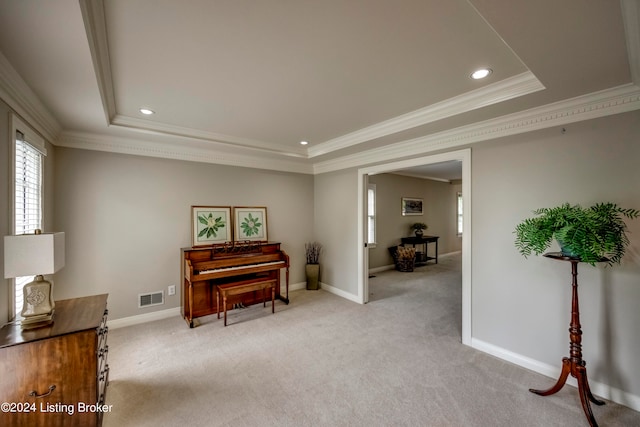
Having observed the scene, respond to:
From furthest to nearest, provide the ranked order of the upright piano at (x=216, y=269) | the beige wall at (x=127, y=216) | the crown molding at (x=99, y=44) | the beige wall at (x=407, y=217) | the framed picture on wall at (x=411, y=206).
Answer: the framed picture on wall at (x=411, y=206) < the beige wall at (x=407, y=217) < the upright piano at (x=216, y=269) < the beige wall at (x=127, y=216) < the crown molding at (x=99, y=44)

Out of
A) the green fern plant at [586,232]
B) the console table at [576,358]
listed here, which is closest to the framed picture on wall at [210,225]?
the green fern plant at [586,232]

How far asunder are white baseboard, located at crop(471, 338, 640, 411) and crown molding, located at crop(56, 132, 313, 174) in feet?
12.7

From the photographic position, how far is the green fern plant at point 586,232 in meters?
1.80

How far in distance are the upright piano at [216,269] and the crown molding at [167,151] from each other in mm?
1330

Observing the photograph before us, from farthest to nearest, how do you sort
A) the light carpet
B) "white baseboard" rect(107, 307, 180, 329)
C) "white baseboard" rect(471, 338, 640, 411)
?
"white baseboard" rect(107, 307, 180, 329)
"white baseboard" rect(471, 338, 640, 411)
the light carpet

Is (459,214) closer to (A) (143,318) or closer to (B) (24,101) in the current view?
(A) (143,318)

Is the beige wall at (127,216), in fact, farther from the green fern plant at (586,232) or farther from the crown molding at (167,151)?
the green fern plant at (586,232)

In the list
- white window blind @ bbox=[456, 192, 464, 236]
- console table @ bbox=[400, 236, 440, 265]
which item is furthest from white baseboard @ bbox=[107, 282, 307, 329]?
white window blind @ bbox=[456, 192, 464, 236]

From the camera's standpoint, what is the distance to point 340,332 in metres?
3.33

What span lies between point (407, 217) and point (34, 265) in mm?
7274

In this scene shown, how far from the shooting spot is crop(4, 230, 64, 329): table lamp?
1.56 meters

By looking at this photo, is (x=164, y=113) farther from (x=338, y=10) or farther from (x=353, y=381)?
(x=353, y=381)

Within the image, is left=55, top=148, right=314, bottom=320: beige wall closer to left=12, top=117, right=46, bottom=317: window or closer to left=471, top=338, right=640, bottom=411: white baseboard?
left=12, top=117, right=46, bottom=317: window

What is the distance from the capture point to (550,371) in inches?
96.3
